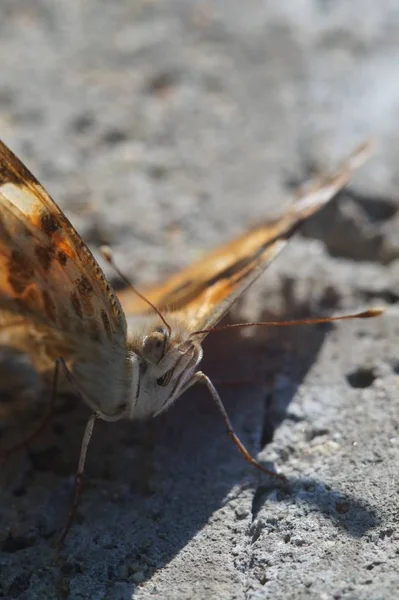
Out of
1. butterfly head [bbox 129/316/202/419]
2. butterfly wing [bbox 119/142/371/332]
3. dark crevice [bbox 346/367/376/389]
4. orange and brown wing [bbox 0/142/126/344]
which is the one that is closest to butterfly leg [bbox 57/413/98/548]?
butterfly head [bbox 129/316/202/419]

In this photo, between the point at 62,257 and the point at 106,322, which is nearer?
the point at 62,257

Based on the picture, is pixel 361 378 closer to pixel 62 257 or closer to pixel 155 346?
pixel 155 346

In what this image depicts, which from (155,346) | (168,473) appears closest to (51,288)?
(155,346)

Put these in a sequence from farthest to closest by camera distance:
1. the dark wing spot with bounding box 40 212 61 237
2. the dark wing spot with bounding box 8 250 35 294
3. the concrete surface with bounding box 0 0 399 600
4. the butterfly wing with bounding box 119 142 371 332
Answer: the butterfly wing with bounding box 119 142 371 332 < the dark wing spot with bounding box 8 250 35 294 < the dark wing spot with bounding box 40 212 61 237 < the concrete surface with bounding box 0 0 399 600

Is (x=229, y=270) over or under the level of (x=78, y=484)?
under

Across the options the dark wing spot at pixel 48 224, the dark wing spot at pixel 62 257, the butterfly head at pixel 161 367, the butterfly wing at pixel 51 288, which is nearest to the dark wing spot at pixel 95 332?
the butterfly wing at pixel 51 288

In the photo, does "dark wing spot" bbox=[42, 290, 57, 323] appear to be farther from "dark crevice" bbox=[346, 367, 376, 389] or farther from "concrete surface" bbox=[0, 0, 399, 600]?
"dark crevice" bbox=[346, 367, 376, 389]
